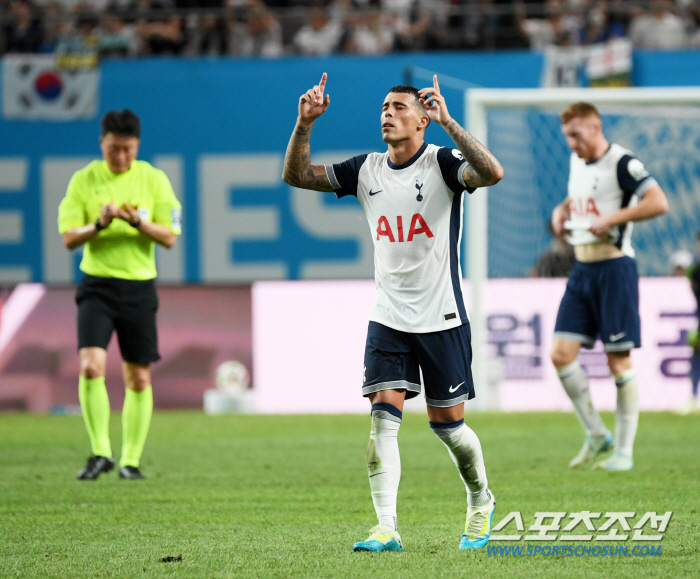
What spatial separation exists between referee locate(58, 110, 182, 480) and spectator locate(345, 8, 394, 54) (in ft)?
30.2

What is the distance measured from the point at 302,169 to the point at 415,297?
730mm

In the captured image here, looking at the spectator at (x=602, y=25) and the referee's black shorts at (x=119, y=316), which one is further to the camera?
the spectator at (x=602, y=25)

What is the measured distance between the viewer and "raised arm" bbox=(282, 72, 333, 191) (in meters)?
4.64

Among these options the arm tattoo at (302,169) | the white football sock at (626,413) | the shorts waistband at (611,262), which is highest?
the arm tattoo at (302,169)

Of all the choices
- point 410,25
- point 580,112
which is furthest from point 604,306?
point 410,25

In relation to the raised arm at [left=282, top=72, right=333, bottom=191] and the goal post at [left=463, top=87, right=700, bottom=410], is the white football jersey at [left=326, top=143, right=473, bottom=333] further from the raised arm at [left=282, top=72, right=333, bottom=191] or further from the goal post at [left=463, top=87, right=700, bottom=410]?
the goal post at [left=463, top=87, right=700, bottom=410]

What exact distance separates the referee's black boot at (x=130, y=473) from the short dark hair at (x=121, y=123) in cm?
207

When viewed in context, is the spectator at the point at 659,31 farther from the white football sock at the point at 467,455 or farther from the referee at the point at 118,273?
the white football sock at the point at 467,455

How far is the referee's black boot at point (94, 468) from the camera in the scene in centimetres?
695

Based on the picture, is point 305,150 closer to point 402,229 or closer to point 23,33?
point 402,229

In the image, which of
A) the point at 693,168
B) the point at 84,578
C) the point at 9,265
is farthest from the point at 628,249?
the point at 9,265

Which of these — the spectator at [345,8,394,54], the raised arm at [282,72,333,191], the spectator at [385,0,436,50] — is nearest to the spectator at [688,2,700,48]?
the spectator at [385,0,436,50]

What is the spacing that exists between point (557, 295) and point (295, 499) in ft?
24.4

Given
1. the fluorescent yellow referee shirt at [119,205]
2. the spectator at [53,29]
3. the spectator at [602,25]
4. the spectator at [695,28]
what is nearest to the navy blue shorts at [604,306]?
the fluorescent yellow referee shirt at [119,205]
